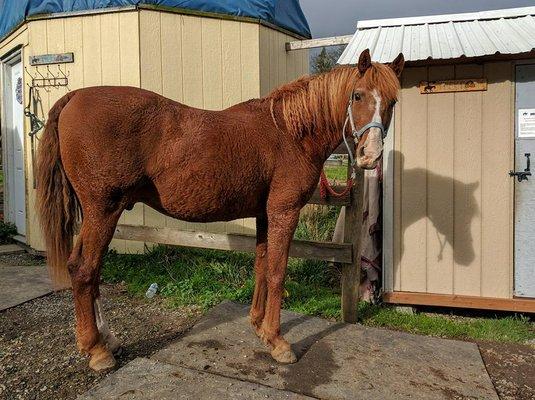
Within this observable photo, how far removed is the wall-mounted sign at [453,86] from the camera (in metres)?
3.87

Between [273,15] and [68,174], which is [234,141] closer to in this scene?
[68,174]

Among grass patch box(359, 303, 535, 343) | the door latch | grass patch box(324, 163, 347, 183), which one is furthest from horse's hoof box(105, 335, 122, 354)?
grass patch box(324, 163, 347, 183)

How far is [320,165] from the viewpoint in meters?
2.87

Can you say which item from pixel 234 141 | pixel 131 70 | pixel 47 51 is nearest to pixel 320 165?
pixel 234 141

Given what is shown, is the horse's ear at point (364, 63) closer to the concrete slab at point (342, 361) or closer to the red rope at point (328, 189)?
the red rope at point (328, 189)

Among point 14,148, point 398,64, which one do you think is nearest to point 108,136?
point 398,64

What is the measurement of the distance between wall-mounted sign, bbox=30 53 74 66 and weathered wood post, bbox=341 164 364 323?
169 inches

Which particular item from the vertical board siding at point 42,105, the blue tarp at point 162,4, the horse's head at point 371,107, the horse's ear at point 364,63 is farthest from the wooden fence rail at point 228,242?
the blue tarp at point 162,4

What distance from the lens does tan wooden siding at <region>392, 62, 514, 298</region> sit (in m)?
3.89

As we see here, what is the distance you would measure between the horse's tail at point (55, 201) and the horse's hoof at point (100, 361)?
1.60ft

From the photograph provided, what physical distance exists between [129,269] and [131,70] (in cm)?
250

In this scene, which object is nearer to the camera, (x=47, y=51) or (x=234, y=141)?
(x=234, y=141)

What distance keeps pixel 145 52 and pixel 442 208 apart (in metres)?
3.99

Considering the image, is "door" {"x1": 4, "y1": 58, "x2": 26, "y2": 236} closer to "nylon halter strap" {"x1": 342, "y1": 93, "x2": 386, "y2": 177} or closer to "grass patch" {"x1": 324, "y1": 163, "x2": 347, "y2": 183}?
"grass patch" {"x1": 324, "y1": 163, "x2": 347, "y2": 183}
